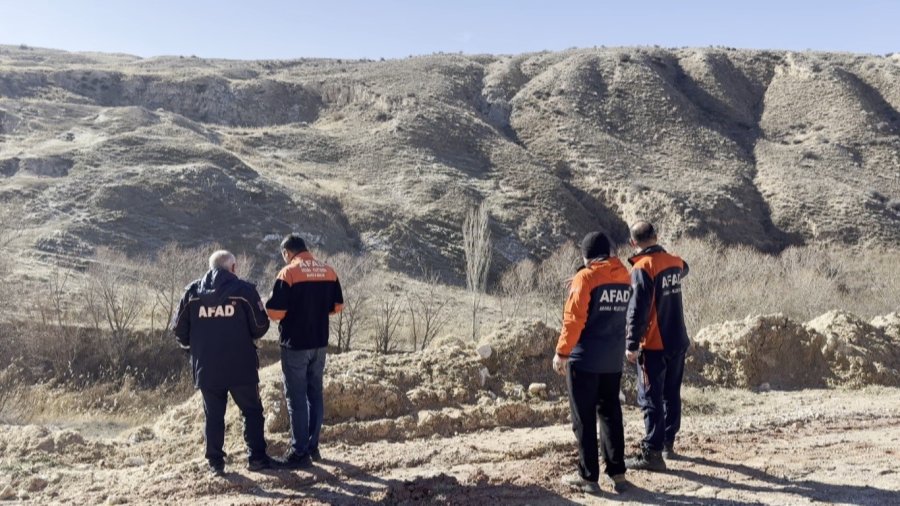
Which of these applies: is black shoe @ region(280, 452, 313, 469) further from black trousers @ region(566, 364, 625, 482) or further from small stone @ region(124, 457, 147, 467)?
black trousers @ region(566, 364, 625, 482)

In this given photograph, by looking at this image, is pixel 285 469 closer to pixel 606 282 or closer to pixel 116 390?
pixel 606 282

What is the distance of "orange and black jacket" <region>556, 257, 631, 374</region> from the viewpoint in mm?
5164

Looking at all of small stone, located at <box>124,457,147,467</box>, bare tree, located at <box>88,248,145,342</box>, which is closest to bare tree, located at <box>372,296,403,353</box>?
bare tree, located at <box>88,248,145,342</box>

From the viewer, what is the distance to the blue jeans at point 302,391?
6062mm

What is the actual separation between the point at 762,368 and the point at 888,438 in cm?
284

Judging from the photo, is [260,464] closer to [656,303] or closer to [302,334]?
[302,334]

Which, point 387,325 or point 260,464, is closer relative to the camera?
point 260,464

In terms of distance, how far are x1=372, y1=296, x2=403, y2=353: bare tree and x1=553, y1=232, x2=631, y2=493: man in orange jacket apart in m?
17.8

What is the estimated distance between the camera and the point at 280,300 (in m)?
5.96

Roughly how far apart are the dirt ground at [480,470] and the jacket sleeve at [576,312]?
115cm

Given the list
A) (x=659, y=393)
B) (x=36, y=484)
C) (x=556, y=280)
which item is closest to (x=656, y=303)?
(x=659, y=393)

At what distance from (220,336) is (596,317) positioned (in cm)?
291

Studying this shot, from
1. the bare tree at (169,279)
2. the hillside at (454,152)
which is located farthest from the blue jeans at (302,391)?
the hillside at (454,152)

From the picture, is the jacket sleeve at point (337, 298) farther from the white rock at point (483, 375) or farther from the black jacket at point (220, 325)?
the white rock at point (483, 375)
